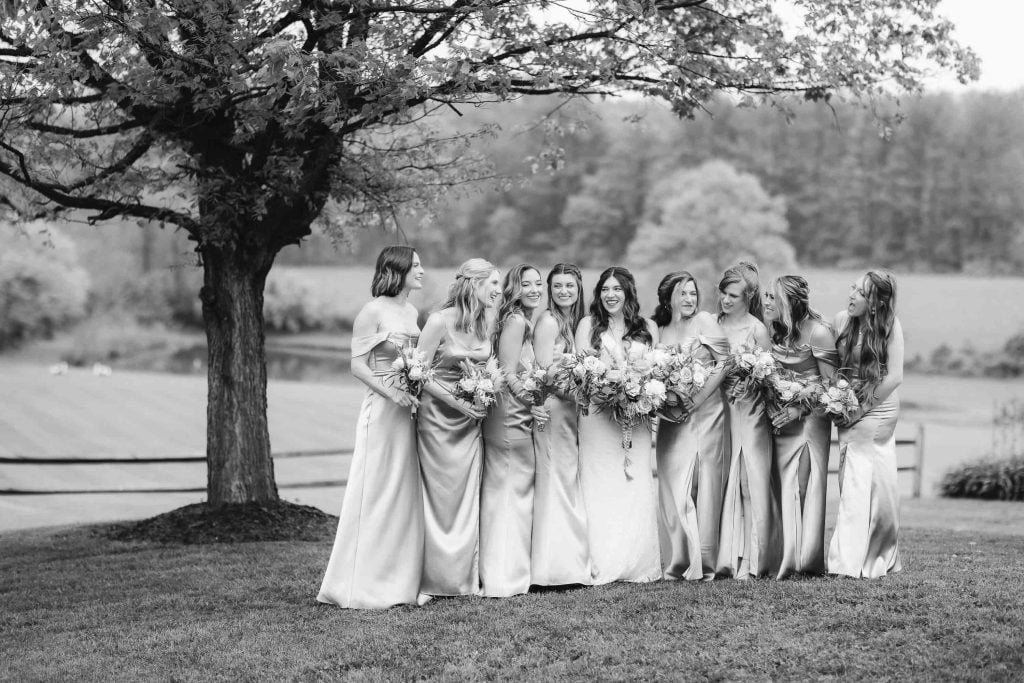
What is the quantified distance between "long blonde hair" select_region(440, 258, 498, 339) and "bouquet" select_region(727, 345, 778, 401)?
1.87m

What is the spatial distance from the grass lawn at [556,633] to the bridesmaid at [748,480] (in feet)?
1.10

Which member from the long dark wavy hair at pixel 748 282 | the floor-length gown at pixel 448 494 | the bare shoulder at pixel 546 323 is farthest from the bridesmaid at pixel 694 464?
the floor-length gown at pixel 448 494

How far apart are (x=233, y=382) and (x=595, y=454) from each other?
5247 mm

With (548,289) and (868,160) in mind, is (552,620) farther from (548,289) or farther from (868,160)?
(868,160)

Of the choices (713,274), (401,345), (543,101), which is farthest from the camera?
(543,101)

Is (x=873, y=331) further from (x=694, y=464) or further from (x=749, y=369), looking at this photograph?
(x=694, y=464)

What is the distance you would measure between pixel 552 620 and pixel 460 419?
1622 millimetres

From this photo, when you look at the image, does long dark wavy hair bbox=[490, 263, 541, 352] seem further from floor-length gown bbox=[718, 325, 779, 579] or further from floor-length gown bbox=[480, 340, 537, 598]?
floor-length gown bbox=[718, 325, 779, 579]

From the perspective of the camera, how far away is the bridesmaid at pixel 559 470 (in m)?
8.05

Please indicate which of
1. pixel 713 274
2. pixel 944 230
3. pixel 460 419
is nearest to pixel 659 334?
pixel 460 419

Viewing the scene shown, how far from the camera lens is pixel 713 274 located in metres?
43.7

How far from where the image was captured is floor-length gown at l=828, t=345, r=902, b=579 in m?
8.09

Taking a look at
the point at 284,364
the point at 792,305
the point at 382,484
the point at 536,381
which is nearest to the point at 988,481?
the point at 792,305

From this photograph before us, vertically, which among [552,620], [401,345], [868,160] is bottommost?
[552,620]
